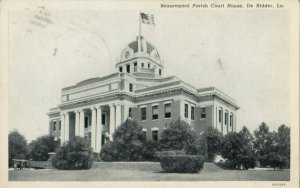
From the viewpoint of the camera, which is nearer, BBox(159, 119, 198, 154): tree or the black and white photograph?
the black and white photograph

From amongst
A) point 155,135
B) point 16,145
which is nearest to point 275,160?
point 16,145

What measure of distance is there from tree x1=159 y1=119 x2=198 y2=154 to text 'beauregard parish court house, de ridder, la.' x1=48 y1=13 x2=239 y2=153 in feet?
6.64

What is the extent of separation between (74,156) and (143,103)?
11.0 m

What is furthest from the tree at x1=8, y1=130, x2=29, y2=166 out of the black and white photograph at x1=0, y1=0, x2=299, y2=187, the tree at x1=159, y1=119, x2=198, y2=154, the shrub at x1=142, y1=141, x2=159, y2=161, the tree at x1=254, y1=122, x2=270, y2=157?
the tree at x1=254, y1=122, x2=270, y2=157

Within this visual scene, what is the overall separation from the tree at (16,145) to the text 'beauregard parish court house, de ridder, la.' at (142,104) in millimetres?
9123

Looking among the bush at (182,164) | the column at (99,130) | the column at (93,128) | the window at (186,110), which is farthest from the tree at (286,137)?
the column at (93,128)

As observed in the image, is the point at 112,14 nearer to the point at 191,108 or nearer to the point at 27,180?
the point at 27,180

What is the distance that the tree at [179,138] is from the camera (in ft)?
85.9

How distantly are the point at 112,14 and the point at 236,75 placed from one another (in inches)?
289

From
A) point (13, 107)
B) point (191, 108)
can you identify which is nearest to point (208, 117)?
point (191, 108)

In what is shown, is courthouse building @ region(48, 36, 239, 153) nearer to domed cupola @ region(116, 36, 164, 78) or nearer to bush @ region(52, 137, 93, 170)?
domed cupola @ region(116, 36, 164, 78)

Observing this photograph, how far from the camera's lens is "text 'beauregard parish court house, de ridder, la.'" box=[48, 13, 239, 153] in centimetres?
3081

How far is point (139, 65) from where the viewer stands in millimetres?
36062

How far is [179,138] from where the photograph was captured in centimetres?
2645
